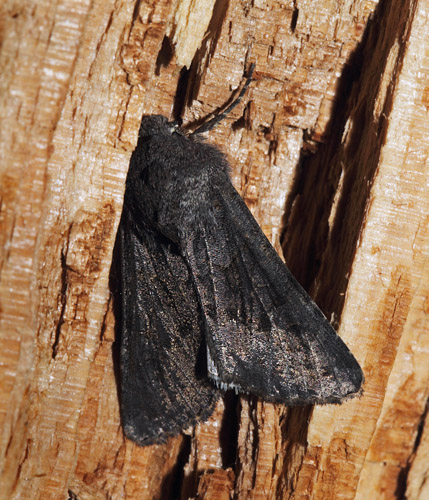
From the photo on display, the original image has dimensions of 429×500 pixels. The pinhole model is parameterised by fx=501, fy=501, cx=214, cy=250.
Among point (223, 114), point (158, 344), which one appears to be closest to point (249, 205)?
point (223, 114)

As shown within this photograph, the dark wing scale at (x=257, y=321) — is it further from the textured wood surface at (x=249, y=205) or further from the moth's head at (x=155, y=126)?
the moth's head at (x=155, y=126)

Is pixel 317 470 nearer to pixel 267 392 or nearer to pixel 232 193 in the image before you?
pixel 267 392

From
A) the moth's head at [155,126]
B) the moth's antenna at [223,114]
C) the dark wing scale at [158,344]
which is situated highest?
the moth's antenna at [223,114]

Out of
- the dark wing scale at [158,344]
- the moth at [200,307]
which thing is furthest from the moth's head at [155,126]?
the dark wing scale at [158,344]

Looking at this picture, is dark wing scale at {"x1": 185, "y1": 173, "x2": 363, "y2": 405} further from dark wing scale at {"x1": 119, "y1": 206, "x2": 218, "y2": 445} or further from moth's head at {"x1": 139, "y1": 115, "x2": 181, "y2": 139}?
moth's head at {"x1": 139, "y1": 115, "x2": 181, "y2": 139}

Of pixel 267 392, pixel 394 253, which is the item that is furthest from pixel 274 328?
pixel 394 253

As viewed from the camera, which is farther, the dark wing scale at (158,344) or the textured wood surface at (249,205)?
the dark wing scale at (158,344)
